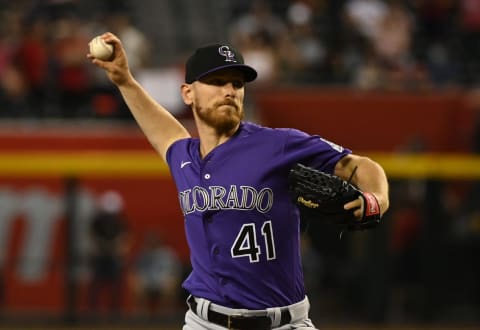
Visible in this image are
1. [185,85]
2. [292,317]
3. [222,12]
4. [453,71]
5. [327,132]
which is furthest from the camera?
[222,12]

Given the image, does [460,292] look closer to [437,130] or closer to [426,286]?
[426,286]

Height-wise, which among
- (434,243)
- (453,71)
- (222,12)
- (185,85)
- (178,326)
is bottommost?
(178,326)

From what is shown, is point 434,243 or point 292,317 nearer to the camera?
point 292,317

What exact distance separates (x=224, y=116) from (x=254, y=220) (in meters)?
0.44

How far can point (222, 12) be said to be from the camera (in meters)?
13.3

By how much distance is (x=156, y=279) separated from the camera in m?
9.58

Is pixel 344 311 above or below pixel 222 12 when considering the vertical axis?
below

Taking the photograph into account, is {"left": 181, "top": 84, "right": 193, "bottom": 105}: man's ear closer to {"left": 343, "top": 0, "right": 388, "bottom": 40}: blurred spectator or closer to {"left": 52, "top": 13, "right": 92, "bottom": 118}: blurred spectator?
{"left": 52, "top": 13, "right": 92, "bottom": 118}: blurred spectator

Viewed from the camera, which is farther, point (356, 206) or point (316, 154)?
point (316, 154)

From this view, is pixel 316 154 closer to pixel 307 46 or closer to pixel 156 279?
pixel 156 279

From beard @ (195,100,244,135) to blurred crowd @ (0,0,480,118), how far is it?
6450 mm

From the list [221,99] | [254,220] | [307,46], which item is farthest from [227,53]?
[307,46]

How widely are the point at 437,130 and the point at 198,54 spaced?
731cm

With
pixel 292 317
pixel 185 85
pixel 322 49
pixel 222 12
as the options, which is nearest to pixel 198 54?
pixel 185 85
